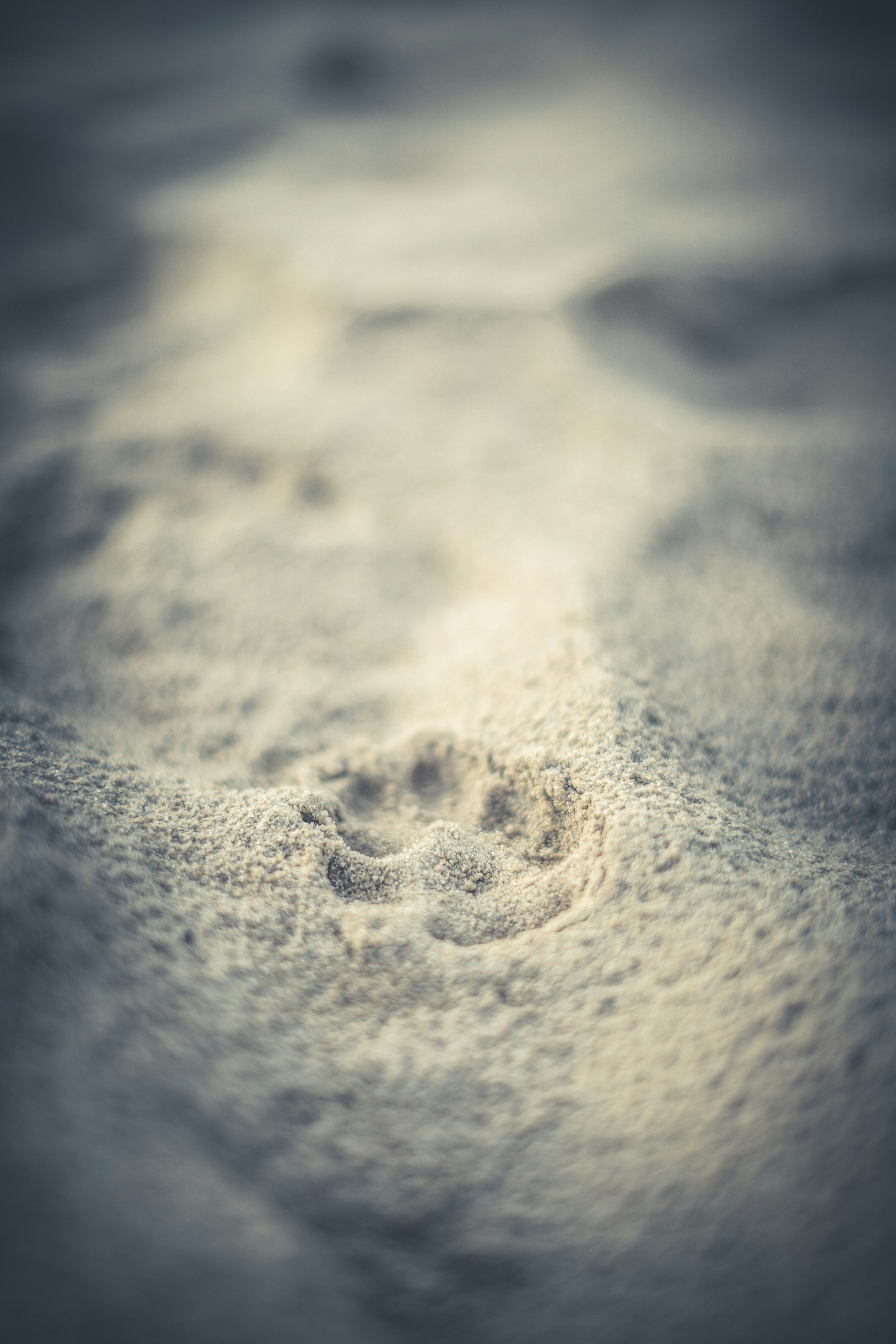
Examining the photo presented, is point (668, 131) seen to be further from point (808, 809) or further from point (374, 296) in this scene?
point (808, 809)

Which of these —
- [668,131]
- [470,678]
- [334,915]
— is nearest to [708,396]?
[470,678]

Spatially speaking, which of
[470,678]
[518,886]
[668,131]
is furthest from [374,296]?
[518,886]

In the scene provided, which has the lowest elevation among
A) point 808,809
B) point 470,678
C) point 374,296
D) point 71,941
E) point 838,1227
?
point 838,1227

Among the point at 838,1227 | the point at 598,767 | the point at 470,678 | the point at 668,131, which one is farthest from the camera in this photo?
the point at 668,131

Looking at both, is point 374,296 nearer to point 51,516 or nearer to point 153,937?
point 51,516

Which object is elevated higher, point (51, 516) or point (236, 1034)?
point (51, 516)

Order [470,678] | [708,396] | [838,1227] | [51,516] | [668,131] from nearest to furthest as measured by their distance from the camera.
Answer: [838,1227] → [470,678] → [51,516] → [708,396] → [668,131]

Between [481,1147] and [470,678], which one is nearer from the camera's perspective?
[481,1147]
